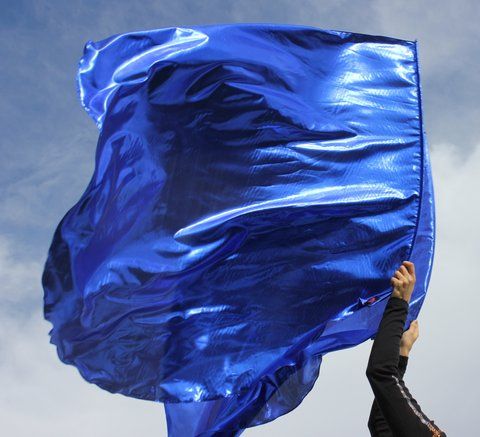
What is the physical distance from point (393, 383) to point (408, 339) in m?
1.67

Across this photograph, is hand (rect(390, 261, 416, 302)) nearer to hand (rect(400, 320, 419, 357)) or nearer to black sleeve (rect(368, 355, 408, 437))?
black sleeve (rect(368, 355, 408, 437))

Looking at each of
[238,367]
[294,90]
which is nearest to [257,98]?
[294,90]

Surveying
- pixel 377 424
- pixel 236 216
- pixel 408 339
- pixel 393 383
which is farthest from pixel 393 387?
pixel 236 216

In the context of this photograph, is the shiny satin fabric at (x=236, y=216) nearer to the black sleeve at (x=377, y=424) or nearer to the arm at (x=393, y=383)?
the black sleeve at (x=377, y=424)

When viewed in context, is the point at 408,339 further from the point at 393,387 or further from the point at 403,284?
the point at 393,387

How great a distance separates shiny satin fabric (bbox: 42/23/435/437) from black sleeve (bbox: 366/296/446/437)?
2.33 meters

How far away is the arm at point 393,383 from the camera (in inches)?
177

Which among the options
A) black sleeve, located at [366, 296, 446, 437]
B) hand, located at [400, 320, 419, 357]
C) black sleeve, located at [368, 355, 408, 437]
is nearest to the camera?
black sleeve, located at [366, 296, 446, 437]

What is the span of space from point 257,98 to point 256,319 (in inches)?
99.4

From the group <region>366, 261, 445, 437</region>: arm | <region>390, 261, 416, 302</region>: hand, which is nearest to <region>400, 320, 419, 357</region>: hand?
<region>390, 261, 416, 302</region>: hand

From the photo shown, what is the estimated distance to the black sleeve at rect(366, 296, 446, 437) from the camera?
14.7 feet

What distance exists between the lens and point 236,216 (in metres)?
7.64

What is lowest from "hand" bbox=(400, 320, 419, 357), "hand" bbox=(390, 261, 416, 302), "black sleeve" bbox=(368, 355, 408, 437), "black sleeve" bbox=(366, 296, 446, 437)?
"hand" bbox=(400, 320, 419, 357)

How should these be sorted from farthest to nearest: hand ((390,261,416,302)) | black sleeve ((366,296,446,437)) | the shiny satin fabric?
the shiny satin fabric, hand ((390,261,416,302)), black sleeve ((366,296,446,437))
